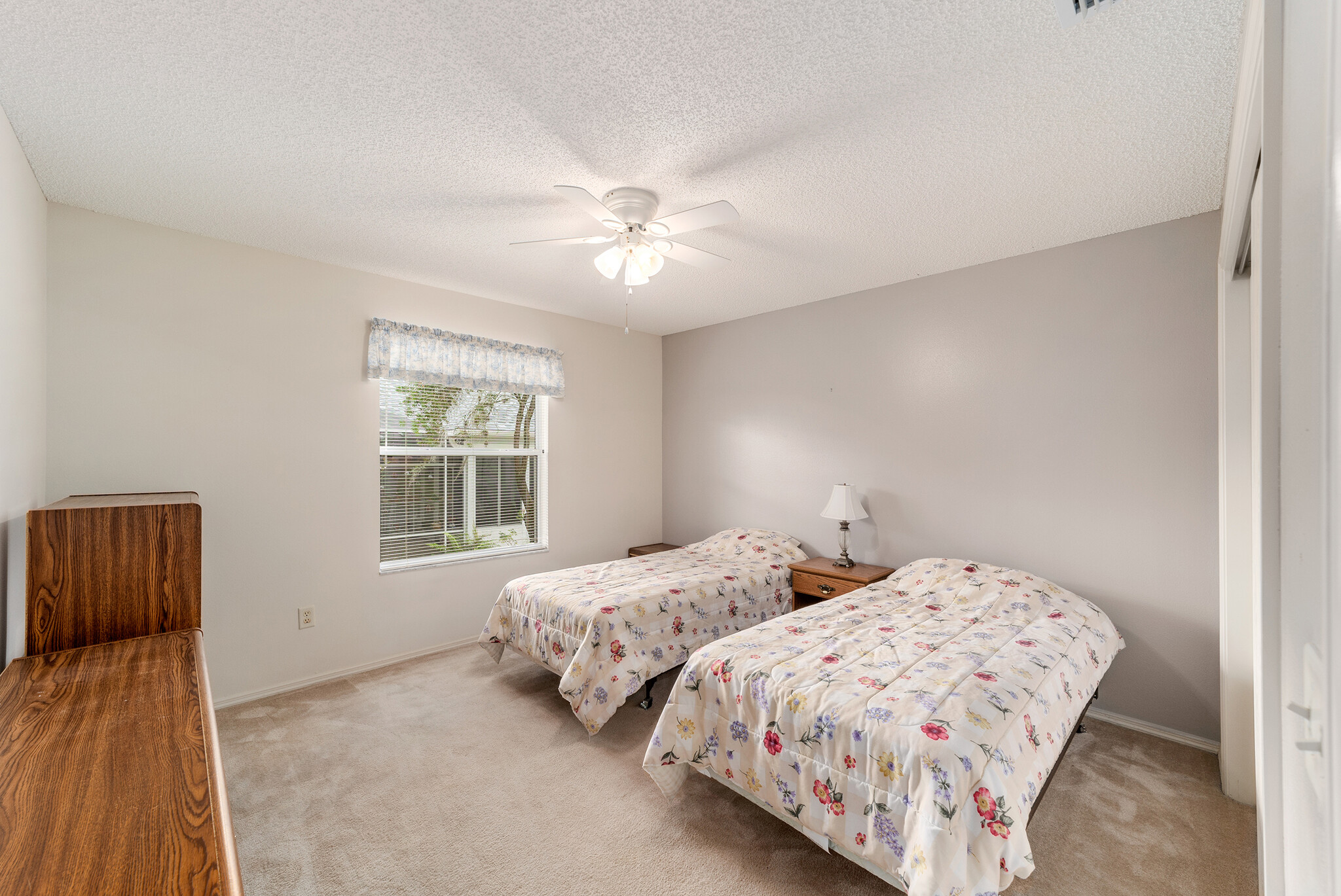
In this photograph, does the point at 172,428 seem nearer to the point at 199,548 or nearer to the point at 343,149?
the point at 199,548

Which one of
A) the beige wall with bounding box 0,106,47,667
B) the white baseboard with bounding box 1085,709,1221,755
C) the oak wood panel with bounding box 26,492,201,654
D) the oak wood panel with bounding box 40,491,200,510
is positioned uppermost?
the beige wall with bounding box 0,106,47,667

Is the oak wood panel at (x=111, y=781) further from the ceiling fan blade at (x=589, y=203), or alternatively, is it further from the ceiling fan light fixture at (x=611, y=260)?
the ceiling fan light fixture at (x=611, y=260)

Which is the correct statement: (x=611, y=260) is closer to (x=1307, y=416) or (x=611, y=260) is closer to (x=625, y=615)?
(x=625, y=615)

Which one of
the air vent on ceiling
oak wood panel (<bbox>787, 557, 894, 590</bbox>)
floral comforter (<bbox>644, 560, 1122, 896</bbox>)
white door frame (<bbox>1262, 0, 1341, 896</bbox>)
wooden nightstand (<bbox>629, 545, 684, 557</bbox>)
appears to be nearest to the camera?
white door frame (<bbox>1262, 0, 1341, 896</bbox>)

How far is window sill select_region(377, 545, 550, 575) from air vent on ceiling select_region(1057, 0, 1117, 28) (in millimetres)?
3927

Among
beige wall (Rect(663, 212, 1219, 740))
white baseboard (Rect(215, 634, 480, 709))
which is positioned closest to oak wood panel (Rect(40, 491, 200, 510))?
white baseboard (Rect(215, 634, 480, 709))

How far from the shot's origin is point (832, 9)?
143 centimetres

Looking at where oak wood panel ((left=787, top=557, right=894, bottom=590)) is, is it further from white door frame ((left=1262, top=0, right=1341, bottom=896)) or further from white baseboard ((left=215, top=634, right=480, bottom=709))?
white door frame ((left=1262, top=0, right=1341, bottom=896))

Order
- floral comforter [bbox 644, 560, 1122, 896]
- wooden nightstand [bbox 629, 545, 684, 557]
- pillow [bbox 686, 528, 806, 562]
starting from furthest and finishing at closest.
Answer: wooden nightstand [bbox 629, 545, 684, 557], pillow [bbox 686, 528, 806, 562], floral comforter [bbox 644, 560, 1122, 896]

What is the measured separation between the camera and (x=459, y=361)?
3.80m

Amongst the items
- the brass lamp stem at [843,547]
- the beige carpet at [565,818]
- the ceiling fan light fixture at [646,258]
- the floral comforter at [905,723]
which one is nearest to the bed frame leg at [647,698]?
the beige carpet at [565,818]

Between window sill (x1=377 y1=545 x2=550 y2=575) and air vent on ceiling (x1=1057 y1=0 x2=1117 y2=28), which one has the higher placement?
air vent on ceiling (x1=1057 y1=0 x2=1117 y2=28)

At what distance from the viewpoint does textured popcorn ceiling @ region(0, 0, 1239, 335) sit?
1.47 meters

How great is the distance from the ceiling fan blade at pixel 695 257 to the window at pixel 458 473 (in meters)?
1.76
